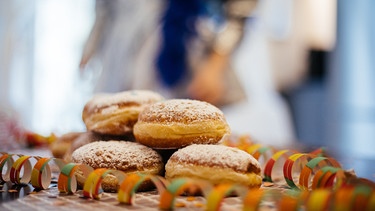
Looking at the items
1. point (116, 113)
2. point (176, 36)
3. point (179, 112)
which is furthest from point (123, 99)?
point (176, 36)

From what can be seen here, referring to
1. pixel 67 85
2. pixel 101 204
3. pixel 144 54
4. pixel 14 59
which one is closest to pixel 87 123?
pixel 101 204

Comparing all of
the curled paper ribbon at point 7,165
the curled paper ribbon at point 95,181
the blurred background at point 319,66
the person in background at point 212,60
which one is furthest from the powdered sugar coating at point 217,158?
the person in background at point 212,60

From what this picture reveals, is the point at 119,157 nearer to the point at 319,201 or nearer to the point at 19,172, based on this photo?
the point at 19,172

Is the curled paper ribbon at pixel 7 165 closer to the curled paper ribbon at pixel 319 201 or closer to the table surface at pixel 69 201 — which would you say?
the table surface at pixel 69 201

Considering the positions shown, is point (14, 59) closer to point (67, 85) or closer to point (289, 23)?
point (67, 85)

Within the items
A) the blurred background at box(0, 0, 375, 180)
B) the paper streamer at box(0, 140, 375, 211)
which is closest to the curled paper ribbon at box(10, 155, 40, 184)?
the paper streamer at box(0, 140, 375, 211)

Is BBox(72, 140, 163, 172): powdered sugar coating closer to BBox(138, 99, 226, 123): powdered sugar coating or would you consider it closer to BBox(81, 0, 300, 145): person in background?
BBox(138, 99, 226, 123): powdered sugar coating
